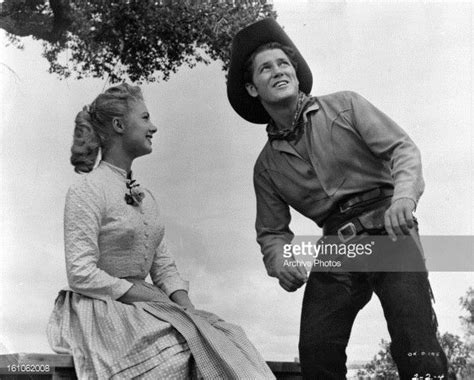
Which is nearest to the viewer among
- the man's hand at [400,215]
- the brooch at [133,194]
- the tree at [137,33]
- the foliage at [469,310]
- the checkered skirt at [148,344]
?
the checkered skirt at [148,344]

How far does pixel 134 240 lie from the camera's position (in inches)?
87.2

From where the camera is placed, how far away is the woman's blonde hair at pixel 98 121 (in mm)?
2301

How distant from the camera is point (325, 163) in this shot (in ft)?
7.61

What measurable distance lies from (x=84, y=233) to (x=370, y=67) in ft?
3.52

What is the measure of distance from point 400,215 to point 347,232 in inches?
9.6

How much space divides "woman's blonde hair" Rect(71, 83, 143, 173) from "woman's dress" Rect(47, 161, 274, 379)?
0.07 meters

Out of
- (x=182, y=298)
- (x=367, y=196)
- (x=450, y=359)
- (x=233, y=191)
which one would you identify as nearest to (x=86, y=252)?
(x=182, y=298)

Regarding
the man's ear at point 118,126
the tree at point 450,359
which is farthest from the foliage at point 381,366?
the man's ear at point 118,126

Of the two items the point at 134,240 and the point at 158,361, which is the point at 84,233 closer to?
the point at 134,240

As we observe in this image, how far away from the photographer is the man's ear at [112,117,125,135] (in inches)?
90.1
